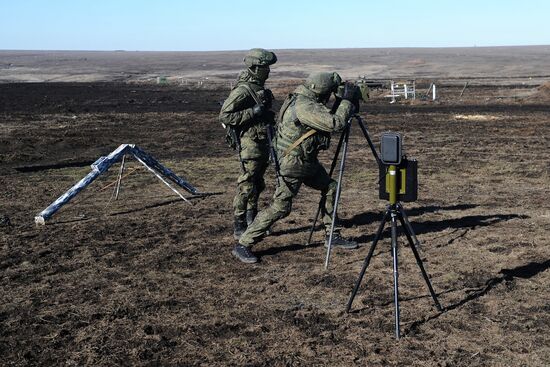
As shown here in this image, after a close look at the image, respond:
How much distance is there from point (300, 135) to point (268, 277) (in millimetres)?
1679

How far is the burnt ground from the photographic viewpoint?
566cm

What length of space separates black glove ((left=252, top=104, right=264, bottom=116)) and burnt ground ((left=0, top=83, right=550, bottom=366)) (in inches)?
70.3

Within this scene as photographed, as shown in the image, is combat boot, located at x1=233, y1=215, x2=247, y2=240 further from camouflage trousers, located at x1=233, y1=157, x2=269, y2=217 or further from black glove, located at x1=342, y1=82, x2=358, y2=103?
black glove, located at x1=342, y1=82, x2=358, y2=103

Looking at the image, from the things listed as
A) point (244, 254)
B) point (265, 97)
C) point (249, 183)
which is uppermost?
point (265, 97)

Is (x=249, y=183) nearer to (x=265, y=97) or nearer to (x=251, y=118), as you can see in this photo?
(x=251, y=118)

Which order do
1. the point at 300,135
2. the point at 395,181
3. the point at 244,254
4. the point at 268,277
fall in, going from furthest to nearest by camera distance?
the point at 244,254, the point at 300,135, the point at 268,277, the point at 395,181

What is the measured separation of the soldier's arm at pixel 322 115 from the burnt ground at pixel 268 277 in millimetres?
1722

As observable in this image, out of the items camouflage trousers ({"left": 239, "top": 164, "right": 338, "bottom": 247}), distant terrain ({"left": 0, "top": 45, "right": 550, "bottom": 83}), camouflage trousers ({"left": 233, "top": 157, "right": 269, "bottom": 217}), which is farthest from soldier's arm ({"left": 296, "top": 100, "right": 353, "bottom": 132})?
distant terrain ({"left": 0, "top": 45, "right": 550, "bottom": 83})

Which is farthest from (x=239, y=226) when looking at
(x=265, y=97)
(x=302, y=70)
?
(x=302, y=70)

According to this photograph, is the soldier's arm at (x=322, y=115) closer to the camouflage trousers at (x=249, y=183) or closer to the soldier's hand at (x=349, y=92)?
the soldier's hand at (x=349, y=92)

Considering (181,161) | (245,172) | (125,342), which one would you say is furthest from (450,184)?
(125,342)

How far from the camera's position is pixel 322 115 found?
276 inches

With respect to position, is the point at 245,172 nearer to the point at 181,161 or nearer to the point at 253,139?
the point at 253,139

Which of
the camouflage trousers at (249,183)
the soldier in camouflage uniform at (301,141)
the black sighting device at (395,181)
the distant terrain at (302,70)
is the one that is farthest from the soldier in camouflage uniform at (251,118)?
the distant terrain at (302,70)
